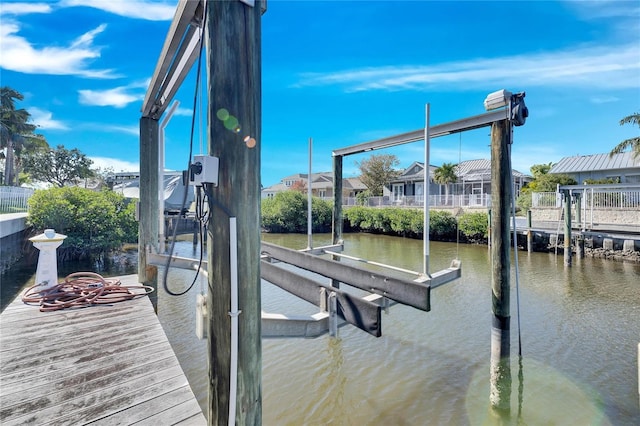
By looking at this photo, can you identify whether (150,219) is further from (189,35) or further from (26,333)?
(189,35)

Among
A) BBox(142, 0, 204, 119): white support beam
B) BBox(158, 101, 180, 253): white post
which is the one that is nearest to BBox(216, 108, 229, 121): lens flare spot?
BBox(142, 0, 204, 119): white support beam

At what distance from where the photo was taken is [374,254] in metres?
12.9

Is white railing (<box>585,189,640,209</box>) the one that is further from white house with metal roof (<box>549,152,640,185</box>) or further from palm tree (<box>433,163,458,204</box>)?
palm tree (<box>433,163,458,204</box>)

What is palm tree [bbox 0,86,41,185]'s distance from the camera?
23.3 meters

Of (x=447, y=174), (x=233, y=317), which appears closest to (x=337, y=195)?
(x=233, y=317)

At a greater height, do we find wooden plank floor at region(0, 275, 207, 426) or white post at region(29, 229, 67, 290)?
white post at region(29, 229, 67, 290)

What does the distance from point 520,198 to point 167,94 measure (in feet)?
64.2

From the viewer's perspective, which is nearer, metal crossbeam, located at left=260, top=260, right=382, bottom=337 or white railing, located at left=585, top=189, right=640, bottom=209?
metal crossbeam, located at left=260, top=260, right=382, bottom=337

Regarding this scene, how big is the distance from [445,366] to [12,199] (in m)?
14.9

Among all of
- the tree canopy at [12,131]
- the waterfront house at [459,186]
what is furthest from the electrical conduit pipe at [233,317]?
the tree canopy at [12,131]

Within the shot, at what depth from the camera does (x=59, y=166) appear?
105ft

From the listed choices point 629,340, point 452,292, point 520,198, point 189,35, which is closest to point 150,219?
point 189,35

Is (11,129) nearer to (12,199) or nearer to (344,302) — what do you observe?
(12,199)

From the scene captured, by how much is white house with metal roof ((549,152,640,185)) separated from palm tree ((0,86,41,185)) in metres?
41.5
